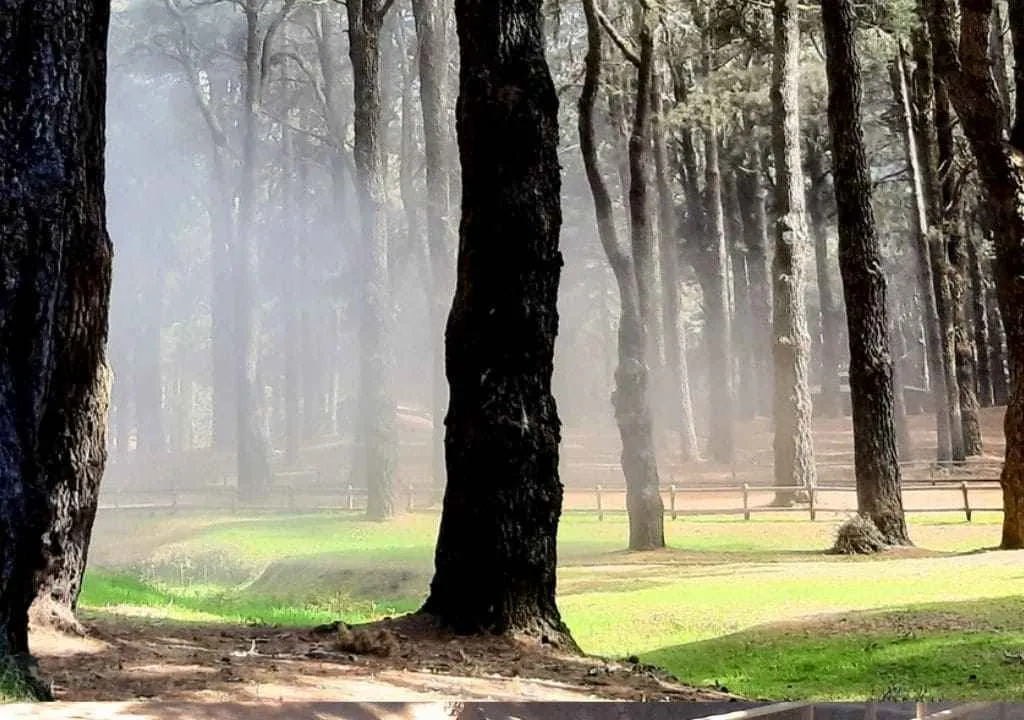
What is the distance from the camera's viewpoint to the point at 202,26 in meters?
36.8

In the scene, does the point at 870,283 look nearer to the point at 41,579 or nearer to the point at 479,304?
the point at 479,304

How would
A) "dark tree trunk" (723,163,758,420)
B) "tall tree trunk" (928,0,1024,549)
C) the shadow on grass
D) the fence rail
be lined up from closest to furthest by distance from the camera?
the shadow on grass < "tall tree trunk" (928,0,1024,549) < the fence rail < "dark tree trunk" (723,163,758,420)

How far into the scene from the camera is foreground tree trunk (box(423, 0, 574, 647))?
830cm

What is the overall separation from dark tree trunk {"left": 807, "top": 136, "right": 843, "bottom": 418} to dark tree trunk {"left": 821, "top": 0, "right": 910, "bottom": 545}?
64.6 feet

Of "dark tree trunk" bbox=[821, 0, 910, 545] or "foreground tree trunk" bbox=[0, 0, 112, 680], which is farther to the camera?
"dark tree trunk" bbox=[821, 0, 910, 545]

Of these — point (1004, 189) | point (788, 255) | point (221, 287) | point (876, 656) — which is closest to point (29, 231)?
point (876, 656)

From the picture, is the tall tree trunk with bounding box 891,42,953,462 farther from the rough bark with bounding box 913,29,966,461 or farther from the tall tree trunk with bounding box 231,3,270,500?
the tall tree trunk with bounding box 231,3,270,500

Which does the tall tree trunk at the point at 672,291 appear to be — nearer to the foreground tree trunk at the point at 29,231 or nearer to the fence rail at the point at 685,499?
the fence rail at the point at 685,499

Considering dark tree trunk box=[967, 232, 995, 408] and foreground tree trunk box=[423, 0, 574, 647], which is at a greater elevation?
dark tree trunk box=[967, 232, 995, 408]

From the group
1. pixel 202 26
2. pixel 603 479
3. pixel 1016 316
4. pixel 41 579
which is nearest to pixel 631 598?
pixel 1016 316

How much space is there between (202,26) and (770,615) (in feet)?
101

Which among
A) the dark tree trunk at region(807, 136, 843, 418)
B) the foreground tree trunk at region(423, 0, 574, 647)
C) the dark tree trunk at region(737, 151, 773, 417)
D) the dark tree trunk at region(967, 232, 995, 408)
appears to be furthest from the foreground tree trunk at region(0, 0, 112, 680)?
the dark tree trunk at region(967, 232, 995, 408)

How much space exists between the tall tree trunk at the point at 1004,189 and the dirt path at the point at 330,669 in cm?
738

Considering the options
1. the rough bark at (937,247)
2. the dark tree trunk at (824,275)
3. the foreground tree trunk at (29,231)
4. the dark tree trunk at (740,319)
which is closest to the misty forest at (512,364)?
the foreground tree trunk at (29,231)
